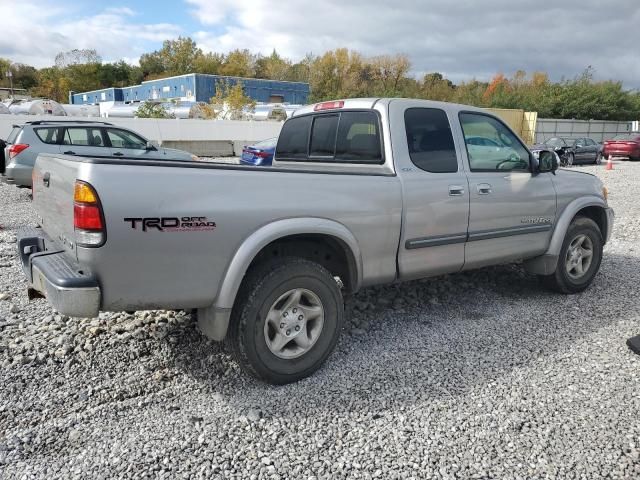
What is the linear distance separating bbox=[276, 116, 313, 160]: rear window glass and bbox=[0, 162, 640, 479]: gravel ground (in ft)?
5.14

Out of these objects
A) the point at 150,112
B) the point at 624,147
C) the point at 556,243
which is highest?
the point at 150,112

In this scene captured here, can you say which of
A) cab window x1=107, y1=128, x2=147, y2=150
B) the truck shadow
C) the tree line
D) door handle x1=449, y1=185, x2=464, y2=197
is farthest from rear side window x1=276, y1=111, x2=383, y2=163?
the tree line

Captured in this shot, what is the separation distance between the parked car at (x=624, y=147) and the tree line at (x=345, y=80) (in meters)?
16.4

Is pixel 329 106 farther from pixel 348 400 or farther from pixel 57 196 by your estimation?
pixel 348 400

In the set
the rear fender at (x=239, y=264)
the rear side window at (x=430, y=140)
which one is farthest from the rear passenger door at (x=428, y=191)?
the rear fender at (x=239, y=264)

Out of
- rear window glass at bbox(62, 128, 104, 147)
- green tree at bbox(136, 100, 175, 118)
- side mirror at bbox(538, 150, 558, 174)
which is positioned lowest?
side mirror at bbox(538, 150, 558, 174)

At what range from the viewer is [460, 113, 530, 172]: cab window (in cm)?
438

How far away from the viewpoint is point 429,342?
406cm

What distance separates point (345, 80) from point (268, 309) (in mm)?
70547

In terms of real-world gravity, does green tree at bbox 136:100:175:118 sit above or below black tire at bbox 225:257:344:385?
above

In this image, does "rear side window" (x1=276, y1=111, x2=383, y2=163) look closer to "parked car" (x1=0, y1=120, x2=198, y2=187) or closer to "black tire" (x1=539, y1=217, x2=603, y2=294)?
"black tire" (x1=539, y1=217, x2=603, y2=294)

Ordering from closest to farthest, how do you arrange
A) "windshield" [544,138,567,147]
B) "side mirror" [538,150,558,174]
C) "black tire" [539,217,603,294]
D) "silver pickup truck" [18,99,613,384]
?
"silver pickup truck" [18,99,613,384] < "side mirror" [538,150,558,174] < "black tire" [539,217,603,294] < "windshield" [544,138,567,147]

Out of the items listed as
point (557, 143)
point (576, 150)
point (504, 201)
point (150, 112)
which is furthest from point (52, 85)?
point (504, 201)

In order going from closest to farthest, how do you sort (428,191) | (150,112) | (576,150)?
(428,191), (576,150), (150,112)
